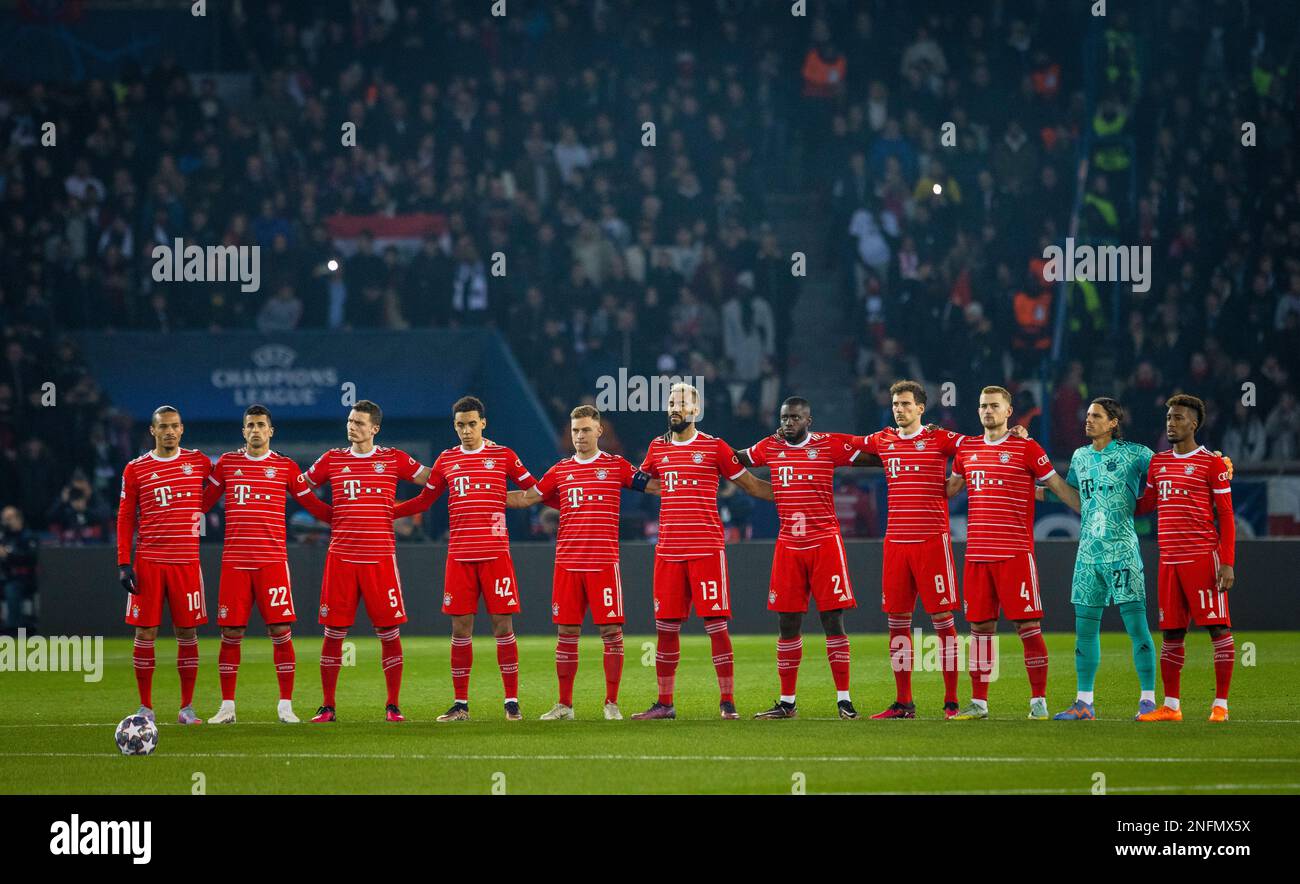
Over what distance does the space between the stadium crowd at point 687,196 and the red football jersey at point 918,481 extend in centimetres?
1021

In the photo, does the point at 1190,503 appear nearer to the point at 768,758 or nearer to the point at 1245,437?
the point at 768,758

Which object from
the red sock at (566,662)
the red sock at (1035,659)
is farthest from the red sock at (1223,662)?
the red sock at (566,662)

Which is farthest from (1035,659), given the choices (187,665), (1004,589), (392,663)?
(187,665)

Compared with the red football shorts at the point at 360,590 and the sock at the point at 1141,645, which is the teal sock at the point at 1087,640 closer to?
the sock at the point at 1141,645

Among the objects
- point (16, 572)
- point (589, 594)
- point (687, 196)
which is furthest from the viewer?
point (687, 196)

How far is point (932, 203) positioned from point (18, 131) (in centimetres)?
1367

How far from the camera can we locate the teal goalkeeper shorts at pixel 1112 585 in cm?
1230

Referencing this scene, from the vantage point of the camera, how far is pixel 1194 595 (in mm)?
12172

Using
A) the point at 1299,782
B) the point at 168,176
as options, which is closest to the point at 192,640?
the point at 1299,782

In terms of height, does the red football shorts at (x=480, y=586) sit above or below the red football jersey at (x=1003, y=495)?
below

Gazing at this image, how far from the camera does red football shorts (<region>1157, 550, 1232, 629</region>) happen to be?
12148mm

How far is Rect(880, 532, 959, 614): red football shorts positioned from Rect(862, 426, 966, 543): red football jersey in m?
0.08

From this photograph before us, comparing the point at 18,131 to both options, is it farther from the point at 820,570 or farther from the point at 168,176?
the point at 820,570

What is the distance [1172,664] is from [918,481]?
2.13 metres
